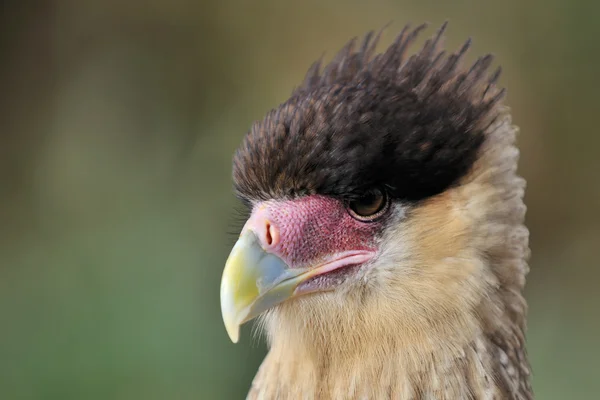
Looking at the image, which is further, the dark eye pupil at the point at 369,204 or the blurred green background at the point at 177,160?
the blurred green background at the point at 177,160

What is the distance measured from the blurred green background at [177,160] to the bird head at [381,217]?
1696 mm

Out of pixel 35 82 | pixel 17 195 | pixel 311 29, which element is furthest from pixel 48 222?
pixel 311 29

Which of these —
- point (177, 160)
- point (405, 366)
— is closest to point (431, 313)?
point (405, 366)

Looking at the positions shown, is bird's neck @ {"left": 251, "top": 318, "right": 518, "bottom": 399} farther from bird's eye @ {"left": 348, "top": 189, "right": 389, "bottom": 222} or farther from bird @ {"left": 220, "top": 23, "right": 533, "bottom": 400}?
bird's eye @ {"left": 348, "top": 189, "right": 389, "bottom": 222}

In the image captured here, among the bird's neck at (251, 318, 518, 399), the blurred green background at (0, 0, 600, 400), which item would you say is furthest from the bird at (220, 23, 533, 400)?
the blurred green background at (0, 0, 600, 400)

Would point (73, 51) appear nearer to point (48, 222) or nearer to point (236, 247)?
point (48, 222)

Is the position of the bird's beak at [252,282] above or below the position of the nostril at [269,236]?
below

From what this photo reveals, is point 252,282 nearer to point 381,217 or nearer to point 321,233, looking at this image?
point 321,233

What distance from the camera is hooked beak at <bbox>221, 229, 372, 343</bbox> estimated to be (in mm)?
1024

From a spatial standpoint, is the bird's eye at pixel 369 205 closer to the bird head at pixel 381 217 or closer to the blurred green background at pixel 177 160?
the bird head at pixel 381 217

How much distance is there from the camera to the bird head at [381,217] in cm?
104

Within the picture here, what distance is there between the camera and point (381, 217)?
1.09m

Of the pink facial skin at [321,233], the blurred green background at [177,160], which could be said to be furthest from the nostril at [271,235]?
the blurred green background at [177,160]

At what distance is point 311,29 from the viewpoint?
3.40 metres
